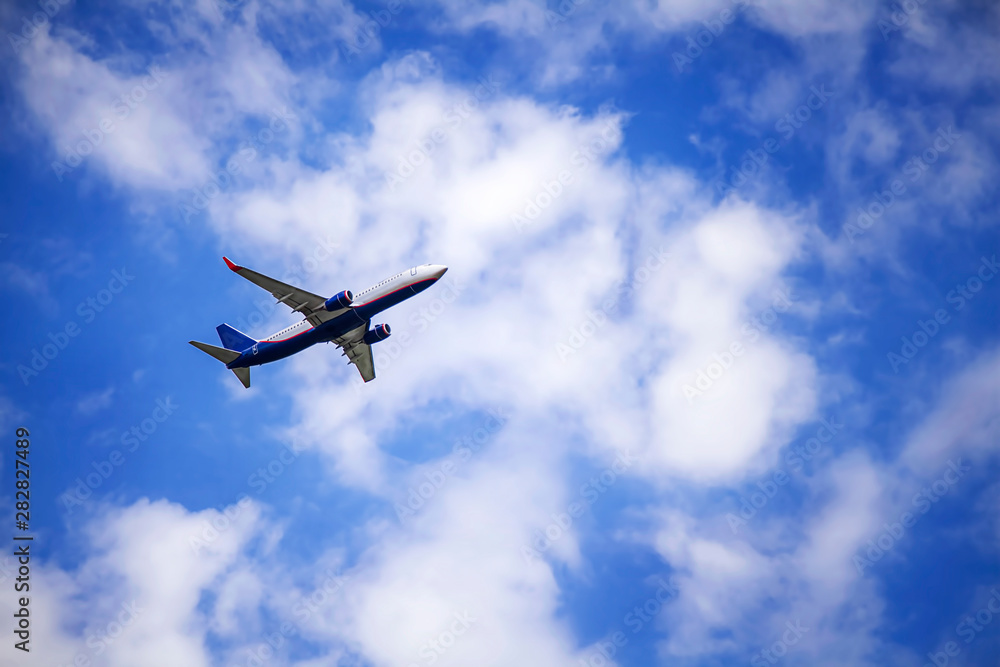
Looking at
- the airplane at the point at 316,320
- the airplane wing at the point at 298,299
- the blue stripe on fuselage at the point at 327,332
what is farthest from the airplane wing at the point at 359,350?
the airplane wing at the point at 298,299

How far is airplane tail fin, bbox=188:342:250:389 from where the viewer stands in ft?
263

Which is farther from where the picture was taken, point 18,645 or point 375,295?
point 375,295

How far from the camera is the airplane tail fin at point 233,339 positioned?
8306 centimetres

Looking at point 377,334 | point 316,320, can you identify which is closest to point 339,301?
point 316,320

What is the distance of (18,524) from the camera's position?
6550cm

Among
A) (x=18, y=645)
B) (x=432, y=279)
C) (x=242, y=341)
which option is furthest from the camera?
(x=242, y=341)

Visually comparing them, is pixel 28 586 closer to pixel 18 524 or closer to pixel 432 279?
pixel 18 524

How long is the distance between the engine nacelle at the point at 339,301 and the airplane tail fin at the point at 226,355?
15311 mm

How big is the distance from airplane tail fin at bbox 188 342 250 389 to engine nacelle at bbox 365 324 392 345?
15378mm

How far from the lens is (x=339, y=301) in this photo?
247ft

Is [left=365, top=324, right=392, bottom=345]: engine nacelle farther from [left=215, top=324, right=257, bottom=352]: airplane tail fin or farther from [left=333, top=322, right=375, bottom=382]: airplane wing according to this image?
[left=215, top=324, right=257, bottom=352]: airplane tail fin

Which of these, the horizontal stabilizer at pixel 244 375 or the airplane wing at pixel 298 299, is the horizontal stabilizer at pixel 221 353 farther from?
the airplane wing at pixel 298 299

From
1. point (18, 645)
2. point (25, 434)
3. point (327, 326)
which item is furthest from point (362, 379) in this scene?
point (18, 645)

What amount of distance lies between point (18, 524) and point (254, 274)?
32.8 metres
